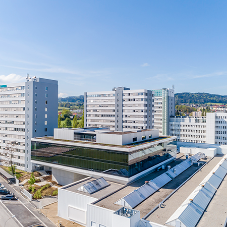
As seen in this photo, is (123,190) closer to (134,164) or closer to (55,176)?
(134,164)

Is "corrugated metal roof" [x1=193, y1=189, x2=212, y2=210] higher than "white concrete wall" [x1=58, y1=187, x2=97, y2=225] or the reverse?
higher

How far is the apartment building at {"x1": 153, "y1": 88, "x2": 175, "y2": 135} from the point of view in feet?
400

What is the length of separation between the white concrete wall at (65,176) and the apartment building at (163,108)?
79.7 metres

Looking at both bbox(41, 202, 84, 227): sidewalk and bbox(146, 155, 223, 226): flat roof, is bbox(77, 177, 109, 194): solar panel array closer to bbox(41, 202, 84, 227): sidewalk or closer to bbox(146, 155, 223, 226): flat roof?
bbox(41, 202, 84, 227): sidewalk

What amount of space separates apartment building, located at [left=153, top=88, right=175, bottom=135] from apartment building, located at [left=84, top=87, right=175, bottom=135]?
24.2 meters

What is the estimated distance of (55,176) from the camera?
55.7 meters

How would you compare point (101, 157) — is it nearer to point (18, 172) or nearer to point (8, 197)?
point (8, 197)

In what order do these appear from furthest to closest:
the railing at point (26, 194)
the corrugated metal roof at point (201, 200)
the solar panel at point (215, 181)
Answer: the railing at point (26, 194) < the solar panel at point (215, 181) < the corrugated metal roof at point (201, 200)

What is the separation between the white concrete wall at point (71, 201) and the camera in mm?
34312

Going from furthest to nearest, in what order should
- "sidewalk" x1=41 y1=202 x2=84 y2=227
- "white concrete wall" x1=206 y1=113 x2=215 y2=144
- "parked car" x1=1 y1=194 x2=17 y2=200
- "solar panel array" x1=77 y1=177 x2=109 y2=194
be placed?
"white concrete wall" x1=206 y1=113 x2=215 y2=144, "parked car" x1=1 y1=194 x2=17 y2=200, "solar panel array" x1=77 y1=177 x2=109 y2=194, "sidewalk" x1=41 y1=202 x2=84 y2=227

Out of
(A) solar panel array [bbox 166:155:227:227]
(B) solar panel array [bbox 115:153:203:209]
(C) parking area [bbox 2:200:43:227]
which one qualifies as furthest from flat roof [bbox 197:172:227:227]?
(C) parking area [bbox 2:200:43:227]

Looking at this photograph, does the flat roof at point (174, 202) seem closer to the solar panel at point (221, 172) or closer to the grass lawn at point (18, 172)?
the solar panel at point (221, 172)

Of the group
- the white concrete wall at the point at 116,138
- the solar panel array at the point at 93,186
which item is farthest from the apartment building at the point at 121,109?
the solar panel array at the point at 93,186

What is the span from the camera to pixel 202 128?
374 ft
